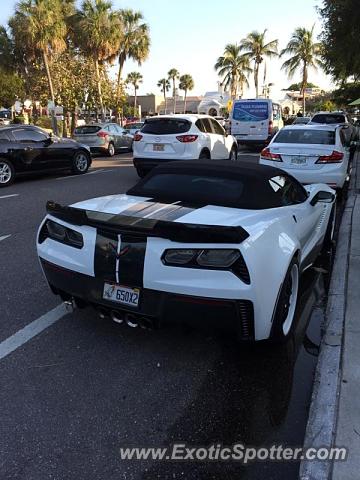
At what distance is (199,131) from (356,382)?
940 cm

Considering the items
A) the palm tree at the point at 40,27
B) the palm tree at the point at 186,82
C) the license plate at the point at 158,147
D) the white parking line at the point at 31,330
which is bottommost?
the white parking line at the point at 31,330

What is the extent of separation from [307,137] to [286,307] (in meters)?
6.90

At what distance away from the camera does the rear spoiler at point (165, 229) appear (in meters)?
3.00

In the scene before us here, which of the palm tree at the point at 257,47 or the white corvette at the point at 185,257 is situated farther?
the palm tree at the point at 257,47

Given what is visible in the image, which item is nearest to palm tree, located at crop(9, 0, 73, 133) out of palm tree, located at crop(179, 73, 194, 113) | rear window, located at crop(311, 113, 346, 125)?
rear window, located at crop(311, 113, 346, 125)

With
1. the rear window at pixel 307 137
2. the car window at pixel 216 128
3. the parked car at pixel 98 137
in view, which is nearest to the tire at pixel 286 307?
the rear window at pixel 307 137

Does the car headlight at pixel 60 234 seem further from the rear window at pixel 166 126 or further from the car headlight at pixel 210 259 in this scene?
the rear window at pixel 166 126

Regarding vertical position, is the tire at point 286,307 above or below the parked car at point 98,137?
below

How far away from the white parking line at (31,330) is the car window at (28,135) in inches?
338

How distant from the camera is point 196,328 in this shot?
3.19 metres

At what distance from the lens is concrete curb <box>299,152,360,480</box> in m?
2.44

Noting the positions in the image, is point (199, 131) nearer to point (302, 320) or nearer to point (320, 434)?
point (302, 320)

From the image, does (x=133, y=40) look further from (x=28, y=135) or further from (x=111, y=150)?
(x=28, y=135)

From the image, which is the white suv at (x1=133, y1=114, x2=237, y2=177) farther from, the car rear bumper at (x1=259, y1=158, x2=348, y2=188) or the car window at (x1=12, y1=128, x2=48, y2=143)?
the car rear bumper at (x1=259, y1=158, x2=348, y2=188)
